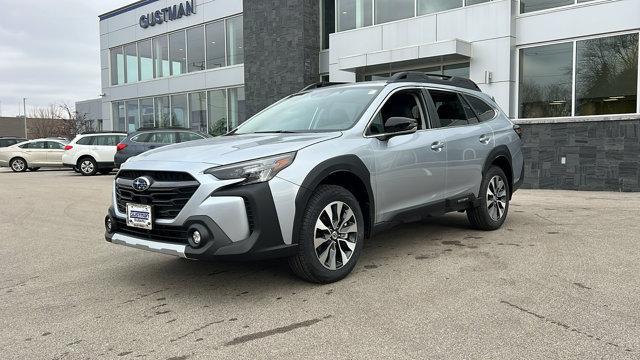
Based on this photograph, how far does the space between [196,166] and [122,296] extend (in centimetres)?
127

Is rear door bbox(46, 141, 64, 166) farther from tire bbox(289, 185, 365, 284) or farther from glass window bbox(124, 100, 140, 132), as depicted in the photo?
tire bbox(289, 185, 365, 284)

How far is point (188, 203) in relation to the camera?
3766mm

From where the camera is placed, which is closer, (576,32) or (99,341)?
(99,341)

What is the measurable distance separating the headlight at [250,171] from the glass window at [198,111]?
19488mm

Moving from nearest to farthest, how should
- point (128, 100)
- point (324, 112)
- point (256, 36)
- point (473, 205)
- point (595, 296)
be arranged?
point (595, 296), point (324, 112), point (473, 205), point (256, 36), point (128, 100)

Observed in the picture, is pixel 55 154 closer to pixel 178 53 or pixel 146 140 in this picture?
pixel 178 53

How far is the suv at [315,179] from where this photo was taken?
373 centimetres

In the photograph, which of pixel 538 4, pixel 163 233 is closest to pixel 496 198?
pixel 163 233

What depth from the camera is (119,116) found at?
28.7 m

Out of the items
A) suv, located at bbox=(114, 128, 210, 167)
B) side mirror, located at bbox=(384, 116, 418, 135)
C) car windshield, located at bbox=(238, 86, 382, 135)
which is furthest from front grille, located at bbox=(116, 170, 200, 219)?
suv, located at bbox=(114, 128, 210, 167)

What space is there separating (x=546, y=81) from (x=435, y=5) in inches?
151

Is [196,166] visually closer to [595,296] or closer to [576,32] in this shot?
[595,296]

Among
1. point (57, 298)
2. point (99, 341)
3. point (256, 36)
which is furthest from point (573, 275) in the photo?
point (256, 36)

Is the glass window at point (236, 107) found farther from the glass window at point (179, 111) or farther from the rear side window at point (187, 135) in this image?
the rear side window at point (187, 135)
